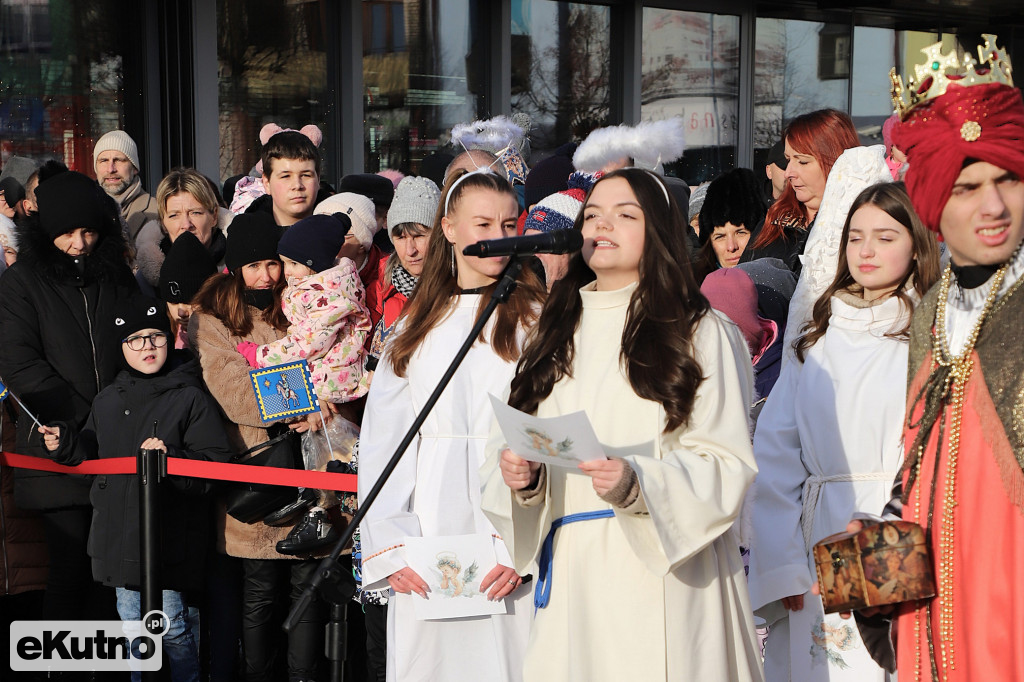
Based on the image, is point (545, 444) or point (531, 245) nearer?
point (545, 444)

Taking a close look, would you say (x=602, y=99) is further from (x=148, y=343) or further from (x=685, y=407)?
(x=685, y=407)

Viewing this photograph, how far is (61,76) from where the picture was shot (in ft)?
31.9

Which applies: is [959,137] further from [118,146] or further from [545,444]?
[118,146]

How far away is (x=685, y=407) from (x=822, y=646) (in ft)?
3.79

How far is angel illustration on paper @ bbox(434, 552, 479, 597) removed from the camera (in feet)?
11.9

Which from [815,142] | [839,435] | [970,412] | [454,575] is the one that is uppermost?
[815,142]

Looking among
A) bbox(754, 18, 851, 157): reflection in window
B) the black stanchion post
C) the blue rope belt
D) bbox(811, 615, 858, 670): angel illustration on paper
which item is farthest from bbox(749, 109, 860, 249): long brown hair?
bbox(754, 18, 851, 157): reflection in window

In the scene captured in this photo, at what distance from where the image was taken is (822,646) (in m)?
3.57

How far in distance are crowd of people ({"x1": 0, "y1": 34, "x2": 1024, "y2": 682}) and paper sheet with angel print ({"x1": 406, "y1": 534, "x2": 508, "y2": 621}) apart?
1 cm

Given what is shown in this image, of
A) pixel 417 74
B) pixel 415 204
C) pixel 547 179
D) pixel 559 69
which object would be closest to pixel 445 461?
pixel 415 204

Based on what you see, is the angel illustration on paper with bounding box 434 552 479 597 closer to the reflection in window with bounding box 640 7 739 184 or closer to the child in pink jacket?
the child in pink jacket

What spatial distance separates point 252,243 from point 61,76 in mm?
5422

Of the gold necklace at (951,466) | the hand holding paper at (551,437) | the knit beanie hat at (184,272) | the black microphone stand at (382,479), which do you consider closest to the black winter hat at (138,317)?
the knit beanie hat at (184,272)

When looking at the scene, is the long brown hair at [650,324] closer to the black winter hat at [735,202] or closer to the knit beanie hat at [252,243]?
the knit beanie hat at [252,243]
